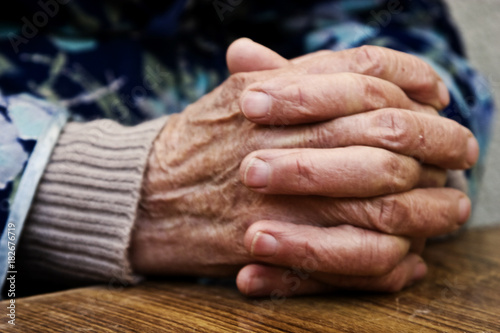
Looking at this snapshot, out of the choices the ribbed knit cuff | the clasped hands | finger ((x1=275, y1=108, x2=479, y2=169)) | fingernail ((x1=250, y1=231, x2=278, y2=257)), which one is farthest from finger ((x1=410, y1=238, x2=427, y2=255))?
the ribbed knit cuff

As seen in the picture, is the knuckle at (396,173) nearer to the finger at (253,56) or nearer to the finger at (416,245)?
the finger at (416,245)

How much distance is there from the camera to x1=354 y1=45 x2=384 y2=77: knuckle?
23.9 inches

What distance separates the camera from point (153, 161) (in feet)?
2.16

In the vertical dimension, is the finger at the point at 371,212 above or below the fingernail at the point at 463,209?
below

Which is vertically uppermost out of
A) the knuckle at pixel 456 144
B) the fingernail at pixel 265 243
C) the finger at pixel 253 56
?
the finger at pixel 253 56

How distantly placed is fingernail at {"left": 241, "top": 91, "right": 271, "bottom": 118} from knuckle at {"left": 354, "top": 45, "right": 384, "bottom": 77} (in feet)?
0.46

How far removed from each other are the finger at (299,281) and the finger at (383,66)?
9.7 inches

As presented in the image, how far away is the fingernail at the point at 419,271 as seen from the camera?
0.64m

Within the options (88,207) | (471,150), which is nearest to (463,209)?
(471,150)

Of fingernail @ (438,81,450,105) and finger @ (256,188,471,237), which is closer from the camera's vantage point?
finger @ (256,188,471,237)

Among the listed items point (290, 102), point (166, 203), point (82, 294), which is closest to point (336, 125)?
point (290, 102)

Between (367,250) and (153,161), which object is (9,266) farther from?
(367,250)

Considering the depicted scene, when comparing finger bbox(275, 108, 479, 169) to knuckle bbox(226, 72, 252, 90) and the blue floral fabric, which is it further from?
the blue floral fabric

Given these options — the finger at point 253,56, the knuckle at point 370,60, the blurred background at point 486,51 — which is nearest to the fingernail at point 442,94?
the knuckle at point 370,60
